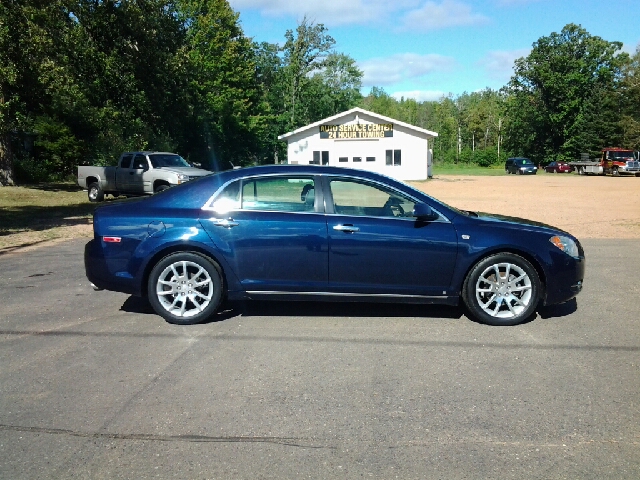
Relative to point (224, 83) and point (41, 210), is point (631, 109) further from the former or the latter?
point (41, 210)

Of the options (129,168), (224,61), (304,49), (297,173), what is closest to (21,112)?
(129,168)

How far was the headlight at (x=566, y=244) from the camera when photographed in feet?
20.4

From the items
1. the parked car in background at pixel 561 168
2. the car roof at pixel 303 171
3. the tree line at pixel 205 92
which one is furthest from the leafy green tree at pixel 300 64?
the car roof at pixel 303 171

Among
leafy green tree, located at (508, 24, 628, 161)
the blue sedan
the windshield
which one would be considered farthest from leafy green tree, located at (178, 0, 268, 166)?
the blue sedan

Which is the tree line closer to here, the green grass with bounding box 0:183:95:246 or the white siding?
the green grass with bounding box 0:183:95:246

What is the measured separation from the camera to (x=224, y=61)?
58.8 m

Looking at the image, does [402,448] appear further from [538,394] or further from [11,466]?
[11,466]

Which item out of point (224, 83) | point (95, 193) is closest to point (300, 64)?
point (224, 83)

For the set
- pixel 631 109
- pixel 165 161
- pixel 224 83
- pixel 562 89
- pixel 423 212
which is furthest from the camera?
pixel 562 89

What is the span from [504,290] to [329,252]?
1778 millimetres

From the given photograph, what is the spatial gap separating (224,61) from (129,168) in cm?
4001

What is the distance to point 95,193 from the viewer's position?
22.8m

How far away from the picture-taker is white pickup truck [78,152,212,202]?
20891 mm

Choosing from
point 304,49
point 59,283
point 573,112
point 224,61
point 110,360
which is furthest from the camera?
point 573,112
